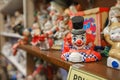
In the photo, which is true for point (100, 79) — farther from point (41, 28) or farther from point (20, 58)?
point (20, 58)

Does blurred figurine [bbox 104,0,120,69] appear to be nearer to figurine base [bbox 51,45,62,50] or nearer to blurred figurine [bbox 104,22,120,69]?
blurred figurine [bbox 104,22,120,69]

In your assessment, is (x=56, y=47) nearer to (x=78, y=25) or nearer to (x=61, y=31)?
(x=61, y=31)

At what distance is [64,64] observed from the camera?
0.56m

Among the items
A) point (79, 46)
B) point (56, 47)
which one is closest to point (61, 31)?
point (56, 47)

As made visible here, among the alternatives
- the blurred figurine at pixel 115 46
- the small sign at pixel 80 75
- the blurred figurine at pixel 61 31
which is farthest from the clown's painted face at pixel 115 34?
the blurred figurine at pixel 61 31

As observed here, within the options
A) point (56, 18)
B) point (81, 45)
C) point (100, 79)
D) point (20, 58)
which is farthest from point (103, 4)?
point (20, 58)

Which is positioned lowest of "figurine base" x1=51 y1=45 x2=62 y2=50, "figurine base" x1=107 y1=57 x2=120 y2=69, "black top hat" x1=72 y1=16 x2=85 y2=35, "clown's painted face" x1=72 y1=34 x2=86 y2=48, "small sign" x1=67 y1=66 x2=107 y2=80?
"small sign" x1=67 y1=66 x2=107 y2=80

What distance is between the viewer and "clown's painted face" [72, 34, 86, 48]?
550 mm

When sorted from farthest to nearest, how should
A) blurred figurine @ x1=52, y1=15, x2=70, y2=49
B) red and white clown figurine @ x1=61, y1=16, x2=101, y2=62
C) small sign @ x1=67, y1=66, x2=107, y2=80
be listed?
blurred figurine @ x1=52, y1=15, x2=70, y2=49 < red and white clown figurine @ x1=61, y1=16, x2=101, y2=62 < small sign @ x1=67, y1=66, x2=107, y2=80

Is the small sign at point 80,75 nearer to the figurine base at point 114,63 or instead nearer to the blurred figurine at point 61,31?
the figurine base at point 114,63

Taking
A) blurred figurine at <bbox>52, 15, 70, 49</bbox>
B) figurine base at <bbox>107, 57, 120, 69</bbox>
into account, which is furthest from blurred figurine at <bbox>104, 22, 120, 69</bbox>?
blurred figurine at <bbox>52, 15, 70, 49</bbox>

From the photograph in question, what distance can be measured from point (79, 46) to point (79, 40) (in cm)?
2

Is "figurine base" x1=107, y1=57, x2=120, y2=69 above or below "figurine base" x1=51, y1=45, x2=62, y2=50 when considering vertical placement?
below

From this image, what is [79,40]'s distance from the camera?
0.55 m
